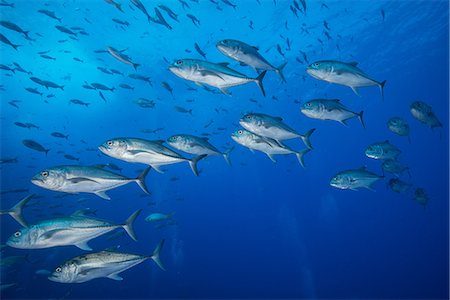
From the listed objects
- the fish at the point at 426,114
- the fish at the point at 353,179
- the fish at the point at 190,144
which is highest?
the fish at the point at 426,114

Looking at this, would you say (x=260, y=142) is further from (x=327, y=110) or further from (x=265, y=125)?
(x=327, y=110)

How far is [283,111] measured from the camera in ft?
137

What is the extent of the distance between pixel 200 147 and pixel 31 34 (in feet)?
76.4

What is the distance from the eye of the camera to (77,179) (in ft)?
13.7

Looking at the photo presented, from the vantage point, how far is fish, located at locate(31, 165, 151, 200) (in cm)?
409

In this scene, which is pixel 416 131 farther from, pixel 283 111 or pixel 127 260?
pixel 127 260

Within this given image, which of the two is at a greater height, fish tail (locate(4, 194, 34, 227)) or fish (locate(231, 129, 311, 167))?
fish (locate(231, 129, 311, 167))

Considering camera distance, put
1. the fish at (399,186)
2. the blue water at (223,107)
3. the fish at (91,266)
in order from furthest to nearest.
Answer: the blue water at (223,107) < the fish at (399,186) < the fish at (91,266)

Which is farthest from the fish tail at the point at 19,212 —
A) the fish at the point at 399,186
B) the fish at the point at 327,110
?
the fish at the point at 399,186

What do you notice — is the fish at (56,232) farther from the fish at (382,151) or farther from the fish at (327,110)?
the fish at (382,151)

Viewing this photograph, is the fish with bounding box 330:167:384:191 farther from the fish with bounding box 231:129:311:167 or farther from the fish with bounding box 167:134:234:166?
the fish with bounding box 167:134:234:166

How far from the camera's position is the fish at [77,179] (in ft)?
13.4

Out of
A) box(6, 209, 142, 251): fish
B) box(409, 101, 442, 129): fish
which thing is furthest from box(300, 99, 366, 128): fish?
box(6, 209, 142, 251): fish

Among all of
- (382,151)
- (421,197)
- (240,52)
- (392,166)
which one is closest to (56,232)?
(240,52)
